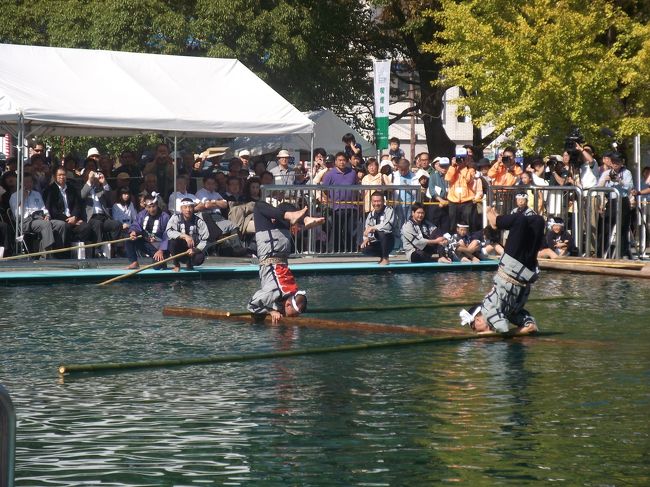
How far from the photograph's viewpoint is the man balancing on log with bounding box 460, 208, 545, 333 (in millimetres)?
13023

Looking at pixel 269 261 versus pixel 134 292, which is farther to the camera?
pixel 134 292

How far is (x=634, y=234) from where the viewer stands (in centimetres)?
2378

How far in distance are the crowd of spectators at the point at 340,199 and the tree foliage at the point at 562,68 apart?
104 inches

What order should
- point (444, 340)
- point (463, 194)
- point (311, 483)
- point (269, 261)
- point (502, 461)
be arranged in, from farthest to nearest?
point (463, 194), point (269, 261), point (444, 340), point (502, 461), point (311, 483)

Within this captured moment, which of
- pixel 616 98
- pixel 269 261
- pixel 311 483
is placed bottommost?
pixel 311 483

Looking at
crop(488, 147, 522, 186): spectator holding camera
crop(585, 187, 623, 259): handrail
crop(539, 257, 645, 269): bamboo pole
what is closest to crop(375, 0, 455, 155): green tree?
crop(488, 147, 522, 186): spectator holding camera

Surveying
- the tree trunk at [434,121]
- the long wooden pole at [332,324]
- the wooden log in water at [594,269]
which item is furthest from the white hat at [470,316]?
the tree trunk at [434,121]

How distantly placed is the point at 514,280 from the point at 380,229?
9.05 metres

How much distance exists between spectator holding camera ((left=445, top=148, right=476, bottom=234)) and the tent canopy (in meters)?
2.96

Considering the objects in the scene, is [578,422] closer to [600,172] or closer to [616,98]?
[600,172]

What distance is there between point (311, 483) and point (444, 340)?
593 centimetres

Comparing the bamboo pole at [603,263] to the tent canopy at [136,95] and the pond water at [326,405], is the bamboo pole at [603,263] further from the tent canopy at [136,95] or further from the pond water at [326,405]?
the pond water at [326,405]

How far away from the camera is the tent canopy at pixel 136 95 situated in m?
20.2

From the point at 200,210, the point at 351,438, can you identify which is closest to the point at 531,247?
the point at 351,438
